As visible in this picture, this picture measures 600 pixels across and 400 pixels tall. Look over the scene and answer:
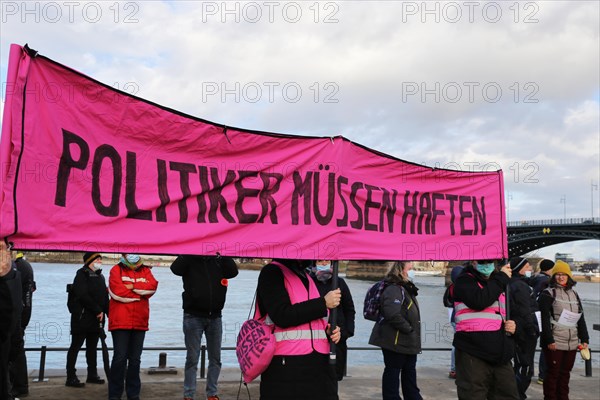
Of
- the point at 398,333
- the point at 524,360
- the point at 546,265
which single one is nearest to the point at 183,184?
the point at 398,333

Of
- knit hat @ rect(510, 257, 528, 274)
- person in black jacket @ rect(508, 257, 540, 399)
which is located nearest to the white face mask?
person in black jacket @ rect(508, 257, 540, 399)

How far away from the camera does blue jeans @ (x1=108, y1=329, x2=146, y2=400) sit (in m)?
6.75

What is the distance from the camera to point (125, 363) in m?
6.80

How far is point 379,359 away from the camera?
1586 centimetres

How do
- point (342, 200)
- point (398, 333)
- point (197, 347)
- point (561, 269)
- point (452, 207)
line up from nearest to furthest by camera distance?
1. point (342, 200)
2. point (452, 207)
3. point (398, 333)
4. point (197, 347)
5. point (561, 269)

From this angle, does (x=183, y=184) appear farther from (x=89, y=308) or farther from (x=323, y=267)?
(x=89, y=308)

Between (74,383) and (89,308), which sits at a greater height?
(89,308)

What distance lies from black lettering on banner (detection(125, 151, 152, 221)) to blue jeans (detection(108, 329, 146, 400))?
11.1 ft

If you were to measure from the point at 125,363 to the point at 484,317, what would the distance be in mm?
3895

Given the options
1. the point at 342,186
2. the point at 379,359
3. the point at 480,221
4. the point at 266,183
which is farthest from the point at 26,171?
the point at 379,359

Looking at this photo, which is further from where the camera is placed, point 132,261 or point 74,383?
point 74,383

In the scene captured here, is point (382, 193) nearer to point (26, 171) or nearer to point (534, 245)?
point (26, 171)

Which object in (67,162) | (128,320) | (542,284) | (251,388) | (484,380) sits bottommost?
(251,388)

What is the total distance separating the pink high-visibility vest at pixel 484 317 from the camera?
18.8 feet
